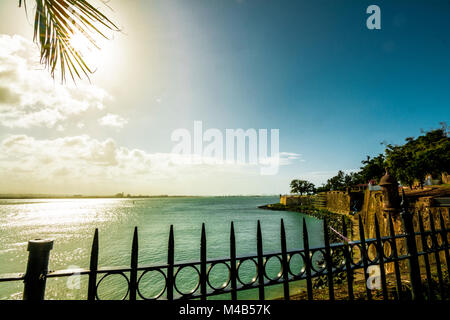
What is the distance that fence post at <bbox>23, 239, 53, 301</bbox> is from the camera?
83.8 inches

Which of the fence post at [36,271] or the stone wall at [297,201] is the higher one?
the fence post at [36,271]

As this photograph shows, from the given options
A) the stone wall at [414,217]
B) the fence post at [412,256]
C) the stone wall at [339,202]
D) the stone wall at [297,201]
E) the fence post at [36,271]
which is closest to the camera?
the fence post at [36,271]

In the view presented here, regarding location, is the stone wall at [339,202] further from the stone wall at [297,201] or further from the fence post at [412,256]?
A: the fence post at [412,256]

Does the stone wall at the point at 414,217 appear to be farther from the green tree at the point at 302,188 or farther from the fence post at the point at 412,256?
the green tree at the point at 302,188

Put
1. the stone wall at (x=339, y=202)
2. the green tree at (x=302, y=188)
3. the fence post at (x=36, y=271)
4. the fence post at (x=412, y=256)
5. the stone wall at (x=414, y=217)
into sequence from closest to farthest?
the fence post at (x=36, y=271) < the fence post at (x=412, y=256) < the stone wall at (x=414, y=217) < the stone wall at (x=339, y=202) < the green tree at (x=302, y=188)

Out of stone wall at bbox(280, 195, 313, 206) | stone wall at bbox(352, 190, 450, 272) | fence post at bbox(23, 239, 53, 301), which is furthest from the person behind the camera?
stone wall at bbox(280, 195, 313, 206)

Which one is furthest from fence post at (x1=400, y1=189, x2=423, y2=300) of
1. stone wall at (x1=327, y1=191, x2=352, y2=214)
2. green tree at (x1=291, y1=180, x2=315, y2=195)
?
green tree at (x1=291, y1=180, x2=315, y2=195)

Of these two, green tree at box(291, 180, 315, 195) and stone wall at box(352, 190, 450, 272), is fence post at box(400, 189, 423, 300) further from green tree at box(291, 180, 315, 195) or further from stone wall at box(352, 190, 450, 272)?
green tree at box(291, 180, 315, 195)

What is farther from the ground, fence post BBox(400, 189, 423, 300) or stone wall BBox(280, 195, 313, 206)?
fence post BBox(400, 189, 423, 300)

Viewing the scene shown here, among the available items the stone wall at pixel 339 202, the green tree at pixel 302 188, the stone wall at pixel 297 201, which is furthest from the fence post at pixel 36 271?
the green tree at pixel 302 188

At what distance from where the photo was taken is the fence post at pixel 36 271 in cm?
213

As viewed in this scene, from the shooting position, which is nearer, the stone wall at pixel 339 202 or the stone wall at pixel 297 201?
the stone wall at pixel 339 202
